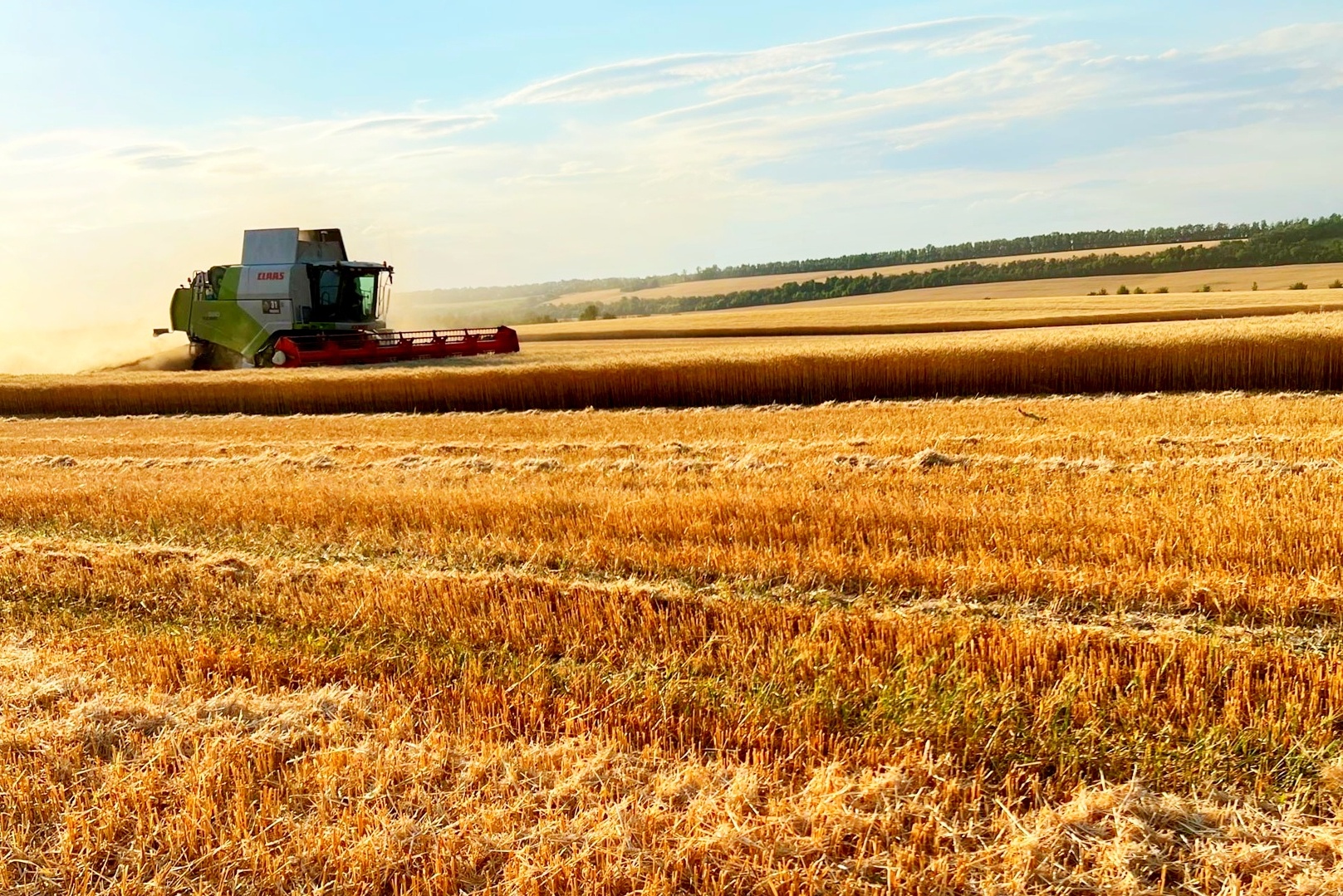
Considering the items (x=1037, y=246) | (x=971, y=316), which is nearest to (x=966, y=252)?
(x=1037, y=246)

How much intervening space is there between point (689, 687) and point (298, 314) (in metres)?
24.1

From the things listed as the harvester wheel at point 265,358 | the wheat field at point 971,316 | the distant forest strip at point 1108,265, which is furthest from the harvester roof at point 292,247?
the distant forest strip at point 1108,265

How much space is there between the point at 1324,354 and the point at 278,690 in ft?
57.5

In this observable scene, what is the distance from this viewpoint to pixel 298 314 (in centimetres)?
2611

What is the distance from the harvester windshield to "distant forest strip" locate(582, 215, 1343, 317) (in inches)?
1972

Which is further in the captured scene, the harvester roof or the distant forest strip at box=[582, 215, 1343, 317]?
the distant forest strip at box=[582, 215, 1343, 317]

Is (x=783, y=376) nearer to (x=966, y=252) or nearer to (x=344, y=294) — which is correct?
(x=344, y=294)

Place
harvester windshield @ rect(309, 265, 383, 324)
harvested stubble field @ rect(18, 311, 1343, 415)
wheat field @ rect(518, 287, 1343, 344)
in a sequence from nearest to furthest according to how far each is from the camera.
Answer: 1. harvested stubble field @ rect(18, 311, 1343, 415)
2. harvester windshield @ rect(309, 265, 383, 324)
3. wheat field @ rect(518, 287, 1343, 344)

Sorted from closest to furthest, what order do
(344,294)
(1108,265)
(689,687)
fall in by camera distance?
(689,687), (344,294), (1108,265)

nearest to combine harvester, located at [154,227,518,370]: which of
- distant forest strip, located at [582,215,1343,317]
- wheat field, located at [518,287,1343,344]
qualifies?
wheat field, located at [518,287,1343,344]

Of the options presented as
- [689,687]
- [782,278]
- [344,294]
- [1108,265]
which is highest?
[782,278]

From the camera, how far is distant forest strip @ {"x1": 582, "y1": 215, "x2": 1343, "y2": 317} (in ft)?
211

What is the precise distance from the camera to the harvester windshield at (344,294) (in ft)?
87.5

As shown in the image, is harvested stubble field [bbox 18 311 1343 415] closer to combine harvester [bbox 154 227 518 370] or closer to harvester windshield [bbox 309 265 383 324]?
combine harvester [bbox 154 227 518 370]
